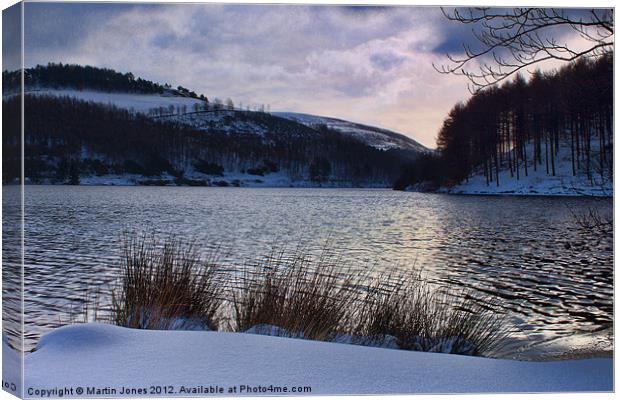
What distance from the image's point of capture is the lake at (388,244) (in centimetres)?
545

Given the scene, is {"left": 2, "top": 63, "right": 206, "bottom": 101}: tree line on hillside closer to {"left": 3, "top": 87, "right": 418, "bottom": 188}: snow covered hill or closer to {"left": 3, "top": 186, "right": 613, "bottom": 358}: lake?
{"left": 3, "top": 87, "right": 418, "bottom": 188}: snow covered hill

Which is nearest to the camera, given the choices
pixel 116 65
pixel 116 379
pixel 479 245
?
pixel 116 379

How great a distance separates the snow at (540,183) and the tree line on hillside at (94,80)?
302cm

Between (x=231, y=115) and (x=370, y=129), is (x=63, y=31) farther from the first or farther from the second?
(x=370, y=129)

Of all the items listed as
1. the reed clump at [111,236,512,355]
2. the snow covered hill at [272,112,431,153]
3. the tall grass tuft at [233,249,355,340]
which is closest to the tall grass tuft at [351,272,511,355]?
the reed clump at [111,236,512,355]

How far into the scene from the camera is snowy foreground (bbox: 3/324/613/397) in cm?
339

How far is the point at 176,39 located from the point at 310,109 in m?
1.31

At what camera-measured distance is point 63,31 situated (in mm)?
4203

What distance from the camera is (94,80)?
5.38 metres

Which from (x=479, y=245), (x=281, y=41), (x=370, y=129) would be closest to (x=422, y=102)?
(x=370, y=129)

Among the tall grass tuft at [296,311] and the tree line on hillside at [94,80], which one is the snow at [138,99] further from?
the tall grass tuft at [296,311]

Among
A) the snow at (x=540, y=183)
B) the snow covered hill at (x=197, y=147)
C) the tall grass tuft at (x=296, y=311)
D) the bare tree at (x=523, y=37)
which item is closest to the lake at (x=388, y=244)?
the snow at (x=540, y=183)

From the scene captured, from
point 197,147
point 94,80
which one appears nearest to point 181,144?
point 197,147

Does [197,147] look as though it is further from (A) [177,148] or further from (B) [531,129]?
(B) [531,129]
